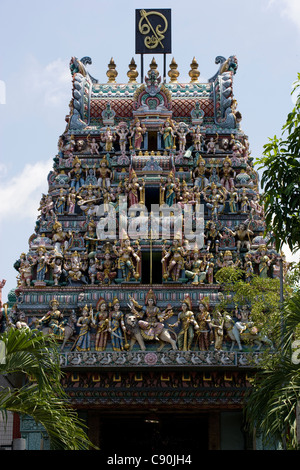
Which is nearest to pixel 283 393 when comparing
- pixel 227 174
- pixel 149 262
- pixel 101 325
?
pixel 101 325

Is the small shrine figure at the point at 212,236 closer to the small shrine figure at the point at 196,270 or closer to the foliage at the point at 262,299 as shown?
the small shrine figure at the point at 196,270

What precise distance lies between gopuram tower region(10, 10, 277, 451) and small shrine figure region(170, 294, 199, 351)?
0.06 metres

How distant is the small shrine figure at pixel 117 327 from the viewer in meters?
32.4

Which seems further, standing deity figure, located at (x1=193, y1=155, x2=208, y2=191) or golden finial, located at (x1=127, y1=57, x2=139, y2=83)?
golden finial, located at (x1=127, y1=57, x2=139, y2=83)

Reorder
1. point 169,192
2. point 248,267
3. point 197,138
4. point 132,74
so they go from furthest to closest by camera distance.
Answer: point 132,74, point 197,138, point 169,192, point 248,267

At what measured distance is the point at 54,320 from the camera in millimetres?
33250

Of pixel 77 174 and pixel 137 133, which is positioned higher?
pixel 137 133

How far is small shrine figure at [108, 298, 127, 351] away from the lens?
106ft

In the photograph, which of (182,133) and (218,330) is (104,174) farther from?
(218,330)

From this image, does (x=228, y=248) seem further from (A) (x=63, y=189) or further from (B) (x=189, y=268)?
(A) (x=63, y=189)

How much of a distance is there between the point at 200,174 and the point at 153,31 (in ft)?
32.6

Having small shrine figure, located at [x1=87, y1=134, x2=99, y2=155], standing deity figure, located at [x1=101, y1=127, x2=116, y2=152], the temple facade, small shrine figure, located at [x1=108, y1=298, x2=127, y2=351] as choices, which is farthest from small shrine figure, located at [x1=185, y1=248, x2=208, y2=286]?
small shrine figure, located at [x1=87, y1=134, x2=99, y2=155]

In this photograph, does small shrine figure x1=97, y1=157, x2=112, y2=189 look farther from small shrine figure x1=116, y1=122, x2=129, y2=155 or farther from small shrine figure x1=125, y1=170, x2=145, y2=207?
small shrine figure x1=125, y1=170, x2=145, y2=207

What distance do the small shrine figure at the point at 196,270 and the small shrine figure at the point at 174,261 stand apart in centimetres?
37
